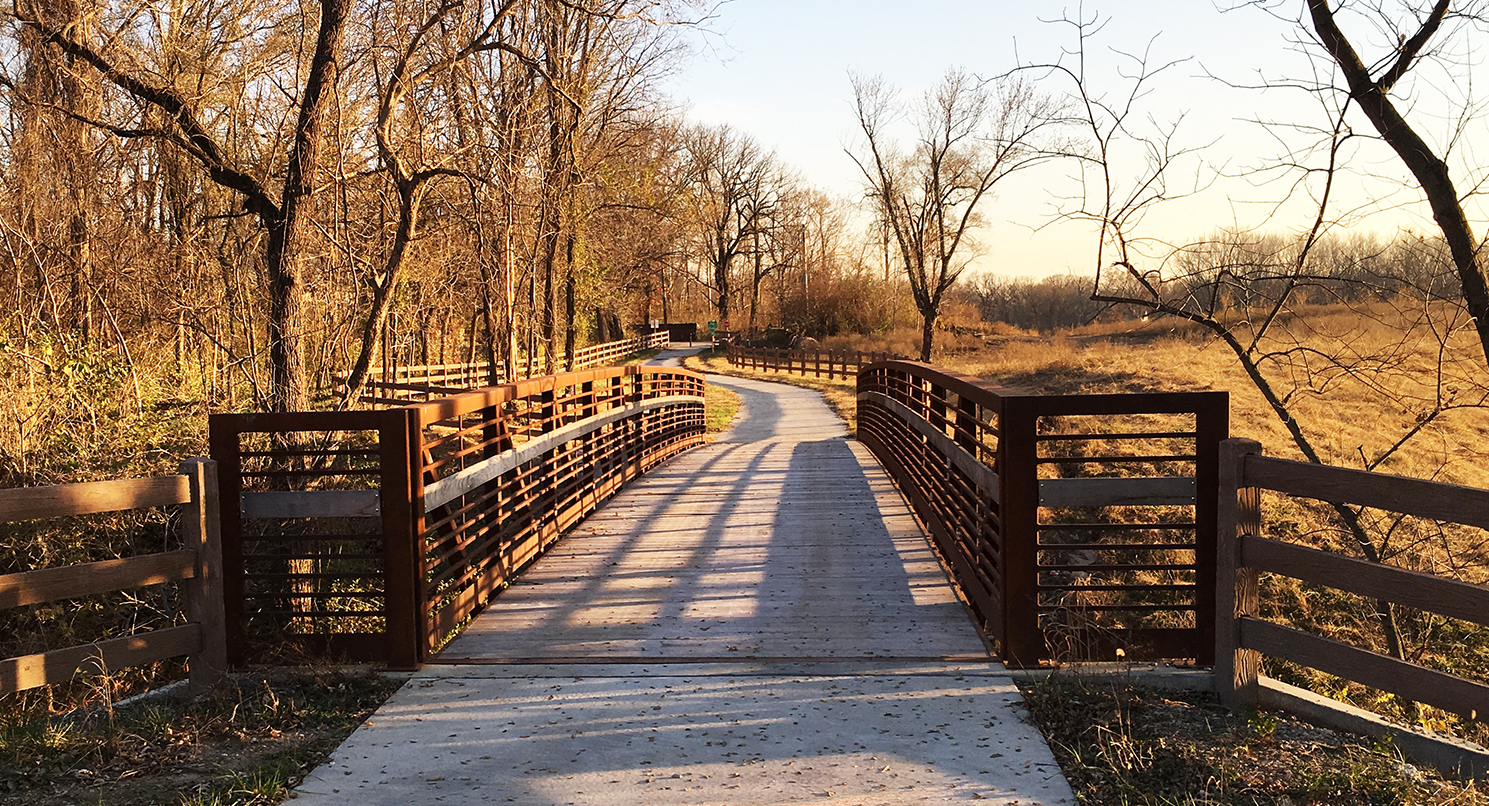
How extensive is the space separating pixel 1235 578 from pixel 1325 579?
379mm

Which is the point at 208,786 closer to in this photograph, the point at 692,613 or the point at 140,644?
the point at 140,644

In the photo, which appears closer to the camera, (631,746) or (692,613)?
(631,746)

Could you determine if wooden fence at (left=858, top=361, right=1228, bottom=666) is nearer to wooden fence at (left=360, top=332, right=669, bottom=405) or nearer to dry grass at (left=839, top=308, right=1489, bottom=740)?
dry grass at (left=839, top=308, right=1489, bottom=740)

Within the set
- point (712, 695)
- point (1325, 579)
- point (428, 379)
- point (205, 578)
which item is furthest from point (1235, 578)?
point (428, 379)

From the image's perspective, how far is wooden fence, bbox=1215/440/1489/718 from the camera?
3.59 meters

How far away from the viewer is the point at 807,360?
151 ft

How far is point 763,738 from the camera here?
13.5 ft

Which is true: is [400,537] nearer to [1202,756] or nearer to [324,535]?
[324,535]

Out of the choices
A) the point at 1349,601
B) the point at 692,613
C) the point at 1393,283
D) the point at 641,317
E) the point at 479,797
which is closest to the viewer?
the point at 479,797

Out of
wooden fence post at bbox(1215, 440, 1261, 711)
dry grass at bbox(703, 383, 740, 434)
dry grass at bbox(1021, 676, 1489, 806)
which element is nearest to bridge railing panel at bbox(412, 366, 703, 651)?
dry grass at bbox(1021, 676, 1489, 806)

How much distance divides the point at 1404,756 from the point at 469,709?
3663mm

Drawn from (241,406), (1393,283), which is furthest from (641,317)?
(1393,283)

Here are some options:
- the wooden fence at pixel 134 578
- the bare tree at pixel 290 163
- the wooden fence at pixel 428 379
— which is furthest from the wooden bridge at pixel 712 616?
the wooden fence at pixel 428 379

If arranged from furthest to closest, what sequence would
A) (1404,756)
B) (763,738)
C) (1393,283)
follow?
(1393,283)
(763,738)
(1404,756)
